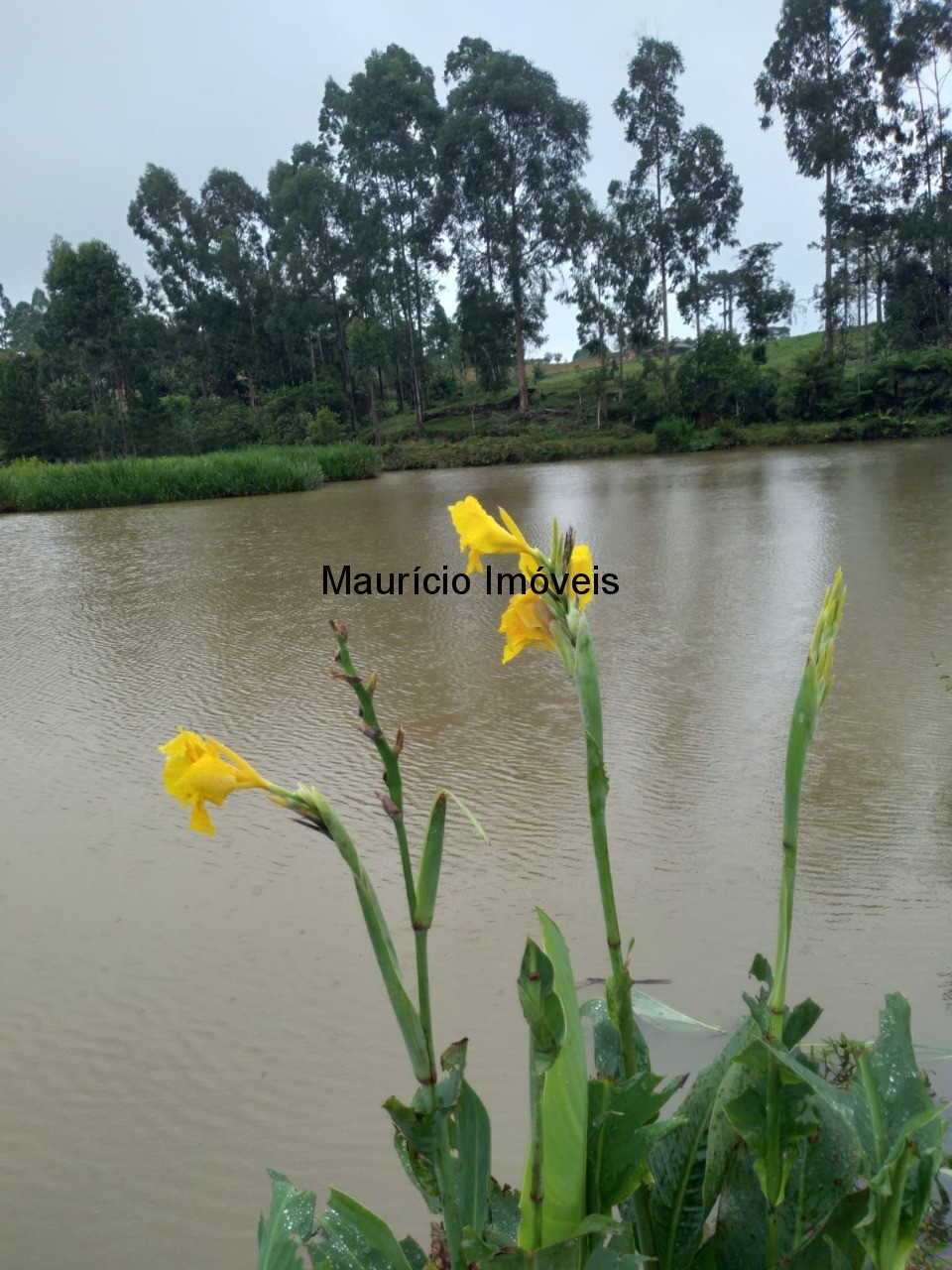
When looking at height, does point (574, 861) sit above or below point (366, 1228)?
below

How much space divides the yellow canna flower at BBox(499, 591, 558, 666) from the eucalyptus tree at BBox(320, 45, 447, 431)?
24.3 metres

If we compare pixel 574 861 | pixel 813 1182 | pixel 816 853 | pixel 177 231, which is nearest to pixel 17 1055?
pixel 574 861

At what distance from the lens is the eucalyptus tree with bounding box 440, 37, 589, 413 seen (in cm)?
2195

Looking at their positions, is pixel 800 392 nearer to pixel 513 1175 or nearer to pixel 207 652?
pixel 207 652

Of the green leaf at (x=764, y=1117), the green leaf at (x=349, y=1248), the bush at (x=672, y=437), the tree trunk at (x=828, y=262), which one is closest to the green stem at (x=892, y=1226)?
the green leaf at (x=764, y=1117)

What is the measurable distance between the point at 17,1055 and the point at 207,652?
3.07 m

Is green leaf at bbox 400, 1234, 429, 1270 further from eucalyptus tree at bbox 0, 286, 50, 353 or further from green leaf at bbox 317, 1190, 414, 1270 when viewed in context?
eucalyptus tree at bbox 0, 286, 50, 353

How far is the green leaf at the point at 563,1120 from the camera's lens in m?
0.54

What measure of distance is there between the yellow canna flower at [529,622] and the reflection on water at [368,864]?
37.2 inches

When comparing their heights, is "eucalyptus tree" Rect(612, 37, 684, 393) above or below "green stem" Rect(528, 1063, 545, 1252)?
above

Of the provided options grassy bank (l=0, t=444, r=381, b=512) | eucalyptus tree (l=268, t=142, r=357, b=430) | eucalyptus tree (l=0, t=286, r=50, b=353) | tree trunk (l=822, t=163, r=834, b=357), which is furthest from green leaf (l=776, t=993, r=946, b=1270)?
eucalyptus tree (l=0, t=286, r=50, b=353)

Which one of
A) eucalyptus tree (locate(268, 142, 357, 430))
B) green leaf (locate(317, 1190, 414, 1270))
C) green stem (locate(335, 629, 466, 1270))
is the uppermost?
eucalyptus tree (locate(268, 142, 357, 430))

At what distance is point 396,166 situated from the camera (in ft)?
77.6

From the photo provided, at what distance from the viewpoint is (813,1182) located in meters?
0.75
